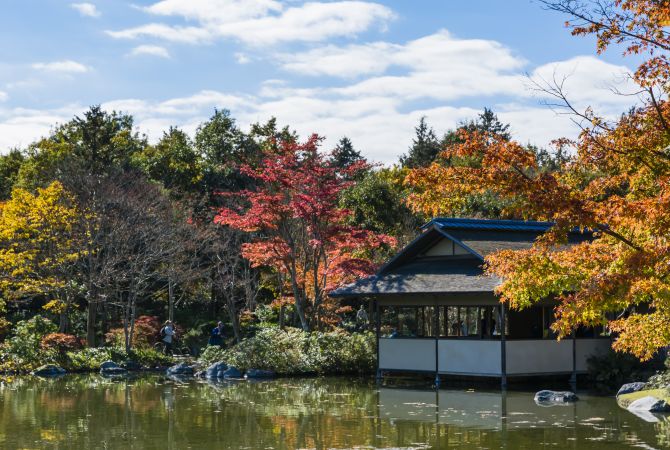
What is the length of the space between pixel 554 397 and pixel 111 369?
46.0 ft

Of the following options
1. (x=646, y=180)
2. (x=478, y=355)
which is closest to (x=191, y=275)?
(x=478, y=355)

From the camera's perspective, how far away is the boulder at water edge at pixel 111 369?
90.8 ft

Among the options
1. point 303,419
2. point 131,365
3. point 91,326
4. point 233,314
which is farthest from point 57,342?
point 303,419

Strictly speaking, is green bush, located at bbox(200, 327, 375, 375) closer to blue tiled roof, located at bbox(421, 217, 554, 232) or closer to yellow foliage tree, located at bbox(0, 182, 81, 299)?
blue tiled roof, located at bbox(421, 217, 554, 232)

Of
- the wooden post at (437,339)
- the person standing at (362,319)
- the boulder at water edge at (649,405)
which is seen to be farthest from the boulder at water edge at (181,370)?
the boulder at water edge at (649,405)

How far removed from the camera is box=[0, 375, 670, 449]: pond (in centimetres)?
1431

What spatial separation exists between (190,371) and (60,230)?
687 centimetres

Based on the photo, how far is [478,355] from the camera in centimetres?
2330

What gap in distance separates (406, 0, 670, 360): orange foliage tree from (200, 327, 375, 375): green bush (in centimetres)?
1362

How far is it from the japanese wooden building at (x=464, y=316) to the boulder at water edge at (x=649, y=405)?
4299 millimetres

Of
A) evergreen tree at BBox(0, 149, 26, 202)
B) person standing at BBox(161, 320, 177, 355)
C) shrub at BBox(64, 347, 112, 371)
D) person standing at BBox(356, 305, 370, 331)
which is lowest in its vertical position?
shrub at BBox(64, 347, 112, 371)

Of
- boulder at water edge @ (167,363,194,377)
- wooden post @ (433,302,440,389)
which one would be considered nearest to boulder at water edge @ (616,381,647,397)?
wooden post @ (433,302,440,389)

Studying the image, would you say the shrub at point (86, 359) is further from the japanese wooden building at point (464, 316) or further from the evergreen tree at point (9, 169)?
the evergreen tree at point (9, 169)

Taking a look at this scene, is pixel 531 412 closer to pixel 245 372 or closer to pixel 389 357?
pixel 389 357
